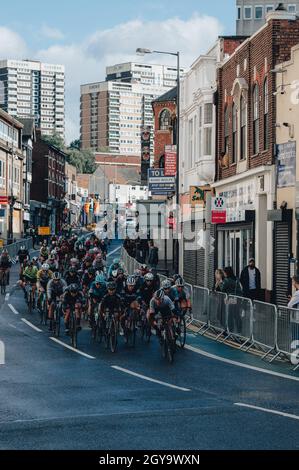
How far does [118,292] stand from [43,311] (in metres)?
4.49

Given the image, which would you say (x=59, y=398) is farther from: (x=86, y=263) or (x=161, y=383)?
(x=86, y=263)

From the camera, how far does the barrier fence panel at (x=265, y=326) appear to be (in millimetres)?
19616

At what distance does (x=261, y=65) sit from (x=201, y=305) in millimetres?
8904

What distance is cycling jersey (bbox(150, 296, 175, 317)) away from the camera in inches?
779

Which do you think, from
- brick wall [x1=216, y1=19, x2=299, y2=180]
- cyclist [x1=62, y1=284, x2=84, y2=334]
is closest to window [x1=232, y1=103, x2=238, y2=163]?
brick wall [x1=216, y1=19, x2=299, y2=180]

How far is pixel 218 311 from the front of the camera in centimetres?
2384

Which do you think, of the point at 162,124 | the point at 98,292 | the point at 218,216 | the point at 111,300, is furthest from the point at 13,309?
the point at 162,124

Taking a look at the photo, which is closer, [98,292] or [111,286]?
[111,286]

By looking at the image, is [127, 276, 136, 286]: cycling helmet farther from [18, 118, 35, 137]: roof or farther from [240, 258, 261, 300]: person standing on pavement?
[18, 118, 35, 137]: roof

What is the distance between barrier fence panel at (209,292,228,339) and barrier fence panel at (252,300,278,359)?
2198 mm

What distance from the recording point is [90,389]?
1551 cm

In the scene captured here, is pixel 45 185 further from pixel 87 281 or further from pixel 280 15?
pixel 280 15

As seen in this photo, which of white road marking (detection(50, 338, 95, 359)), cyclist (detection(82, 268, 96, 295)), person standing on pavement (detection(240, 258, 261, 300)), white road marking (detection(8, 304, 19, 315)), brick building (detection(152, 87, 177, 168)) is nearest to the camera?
white road marking (detection(50, 338, 95, 359))

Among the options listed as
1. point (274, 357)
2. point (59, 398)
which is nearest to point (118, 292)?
point (274, 357)
